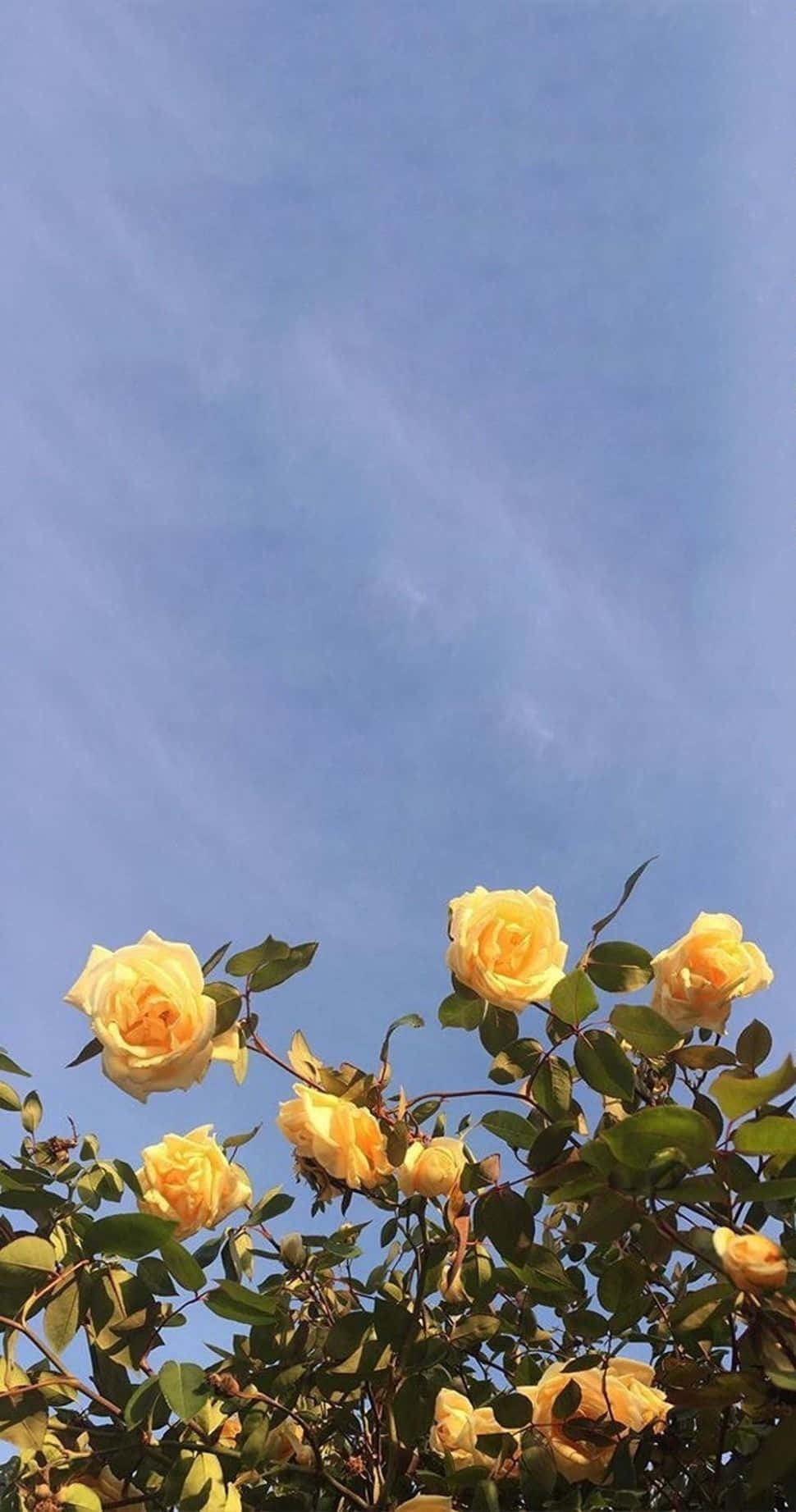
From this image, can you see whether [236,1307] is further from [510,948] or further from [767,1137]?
[767,1137]

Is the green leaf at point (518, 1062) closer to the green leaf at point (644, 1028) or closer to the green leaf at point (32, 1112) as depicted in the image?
the green leaf at point (644, 1028)

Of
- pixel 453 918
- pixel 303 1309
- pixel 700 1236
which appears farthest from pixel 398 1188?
pixel 700 1236

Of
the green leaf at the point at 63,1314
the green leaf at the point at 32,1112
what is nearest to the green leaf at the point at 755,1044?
the green leaf at the point at 63,1314

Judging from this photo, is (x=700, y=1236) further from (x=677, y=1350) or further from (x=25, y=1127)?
(x=25, y=1127)

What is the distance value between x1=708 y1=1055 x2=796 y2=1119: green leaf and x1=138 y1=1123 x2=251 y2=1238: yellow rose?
88cm

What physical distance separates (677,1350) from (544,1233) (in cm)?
50

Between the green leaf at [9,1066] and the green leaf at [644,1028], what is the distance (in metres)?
0.98

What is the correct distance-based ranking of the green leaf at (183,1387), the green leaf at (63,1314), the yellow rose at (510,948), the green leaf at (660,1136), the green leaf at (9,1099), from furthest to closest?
the green leaf at (9,1099) → the yellow rose at (510,948) → the green leaf at (63,1314) → the green leaf at (183,1387) → the green leaf at (660,1136)

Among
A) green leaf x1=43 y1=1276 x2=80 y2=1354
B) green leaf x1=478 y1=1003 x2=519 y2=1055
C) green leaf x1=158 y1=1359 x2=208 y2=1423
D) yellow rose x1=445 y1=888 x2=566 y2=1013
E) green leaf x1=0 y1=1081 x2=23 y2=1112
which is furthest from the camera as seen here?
green leaf x1=0 y1=1081 x2=23 y2=1112

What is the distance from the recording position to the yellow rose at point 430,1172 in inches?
71.7

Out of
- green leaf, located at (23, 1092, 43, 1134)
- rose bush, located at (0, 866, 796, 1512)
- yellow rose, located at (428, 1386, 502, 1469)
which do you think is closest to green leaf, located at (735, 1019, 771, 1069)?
rose bush, located at (0, 866, 796, 1512)

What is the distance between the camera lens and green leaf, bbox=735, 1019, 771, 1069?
1.87m

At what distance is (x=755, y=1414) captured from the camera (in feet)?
5.13

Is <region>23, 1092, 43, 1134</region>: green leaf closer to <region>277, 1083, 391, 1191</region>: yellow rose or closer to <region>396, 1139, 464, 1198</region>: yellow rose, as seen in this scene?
<region>277, 1083, 391, 1191</region>: yellow rose
